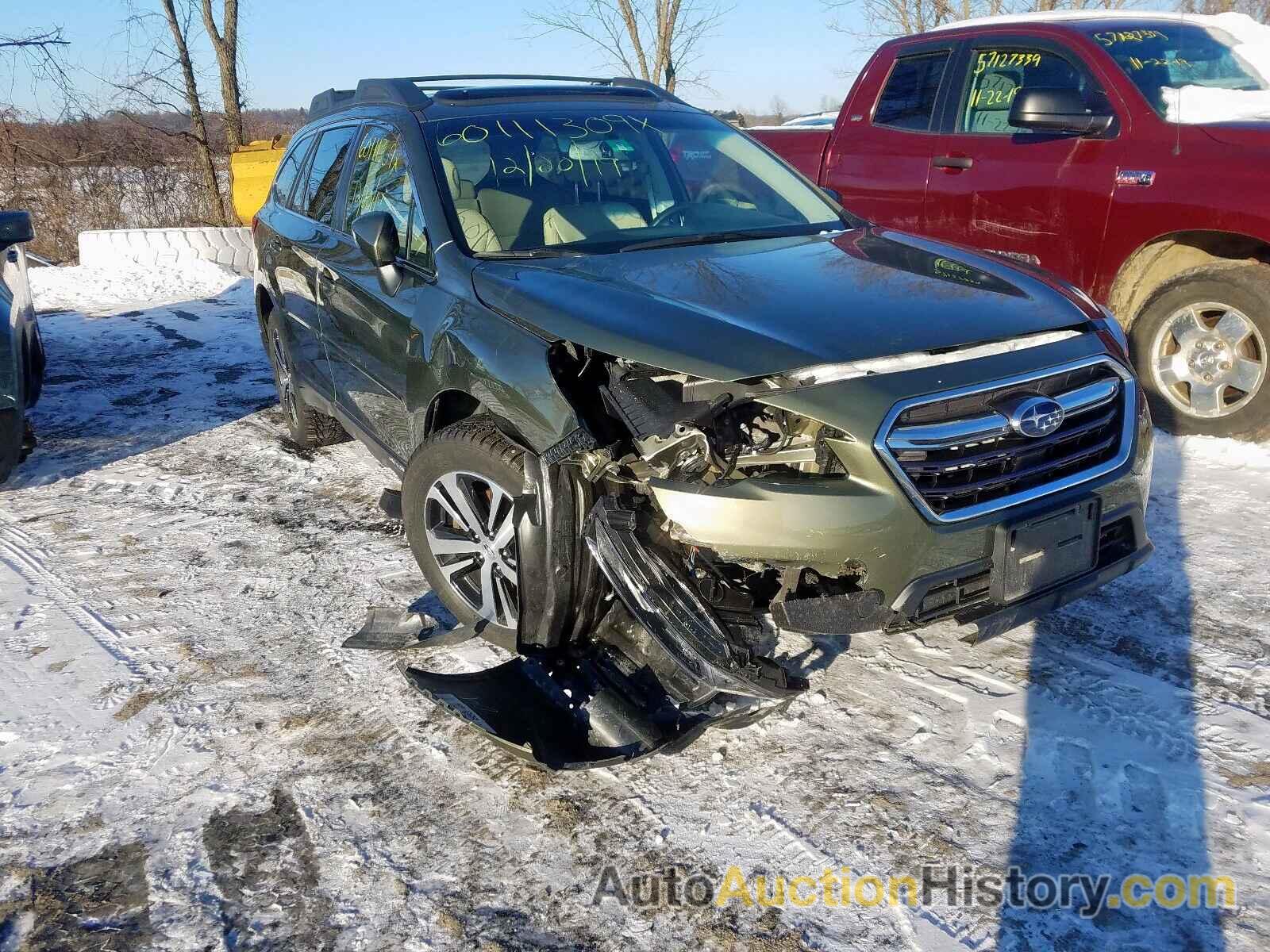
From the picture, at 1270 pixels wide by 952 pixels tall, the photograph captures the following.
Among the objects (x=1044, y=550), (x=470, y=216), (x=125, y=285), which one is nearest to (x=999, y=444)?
(x=1044, y=550)

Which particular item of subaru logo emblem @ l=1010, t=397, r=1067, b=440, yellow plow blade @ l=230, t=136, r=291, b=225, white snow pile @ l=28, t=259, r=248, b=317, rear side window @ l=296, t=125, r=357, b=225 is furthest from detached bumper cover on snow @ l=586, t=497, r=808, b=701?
yellow plow blade @ l=230, t=136, r=291, b=225

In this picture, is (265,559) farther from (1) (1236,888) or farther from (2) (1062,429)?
(1) (1236,888)

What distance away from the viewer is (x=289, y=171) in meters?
5.48

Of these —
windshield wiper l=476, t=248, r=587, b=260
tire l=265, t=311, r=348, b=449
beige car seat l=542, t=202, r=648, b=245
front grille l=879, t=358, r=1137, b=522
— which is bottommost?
tire l=265, t=311, r=348, b=449

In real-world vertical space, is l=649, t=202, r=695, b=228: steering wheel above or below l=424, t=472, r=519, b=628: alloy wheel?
above

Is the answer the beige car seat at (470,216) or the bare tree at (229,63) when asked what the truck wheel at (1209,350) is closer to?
the beige car seat at (470,216)

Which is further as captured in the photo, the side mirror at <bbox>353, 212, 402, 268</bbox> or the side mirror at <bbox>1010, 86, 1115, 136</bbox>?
the side mirror at <bbox>1010, 86, 1115, 136</bbox>

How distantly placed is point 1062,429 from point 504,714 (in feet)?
5.82

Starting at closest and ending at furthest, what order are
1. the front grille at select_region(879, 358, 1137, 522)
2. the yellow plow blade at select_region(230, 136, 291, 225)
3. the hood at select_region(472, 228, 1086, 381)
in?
the front grille at select_region(879, 358, 1137, 522)
the hood at select_region(472, 228, 1086, 381)
the yellow plow blade at select_region(230, 136, 291, 225)

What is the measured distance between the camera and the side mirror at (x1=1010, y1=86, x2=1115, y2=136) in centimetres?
511

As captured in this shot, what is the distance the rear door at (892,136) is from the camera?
6.07 metres

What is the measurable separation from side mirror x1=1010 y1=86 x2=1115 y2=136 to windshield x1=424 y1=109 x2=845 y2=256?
1.58 meters

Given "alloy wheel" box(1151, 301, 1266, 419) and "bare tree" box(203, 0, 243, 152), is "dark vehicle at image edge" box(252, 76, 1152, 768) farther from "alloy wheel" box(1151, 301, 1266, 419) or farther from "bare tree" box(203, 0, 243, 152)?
"bare tree" box(203, 0, 243, 152)

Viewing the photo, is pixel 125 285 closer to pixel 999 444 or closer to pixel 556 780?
pixel 556 780
